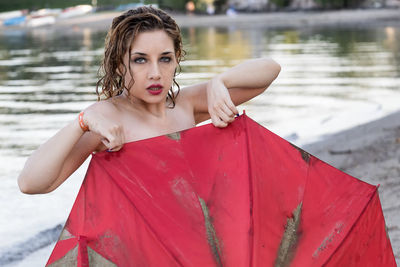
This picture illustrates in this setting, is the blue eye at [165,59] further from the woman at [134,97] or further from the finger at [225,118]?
the finger at [225,118]

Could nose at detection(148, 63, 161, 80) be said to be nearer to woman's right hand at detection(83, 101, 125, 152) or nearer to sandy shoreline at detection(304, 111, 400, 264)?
woman's right hand at detection(83, 101, 125, 152)

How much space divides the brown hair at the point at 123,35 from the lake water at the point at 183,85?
6.81 feet

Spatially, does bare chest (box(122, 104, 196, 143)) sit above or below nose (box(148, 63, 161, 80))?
below

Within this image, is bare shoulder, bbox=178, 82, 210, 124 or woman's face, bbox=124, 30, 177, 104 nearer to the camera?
woman's face, bbox=124, 30, 177, 104

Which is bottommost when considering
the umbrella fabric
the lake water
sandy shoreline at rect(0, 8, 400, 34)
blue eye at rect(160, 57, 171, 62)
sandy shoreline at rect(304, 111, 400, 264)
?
sandy shoreline at rect(0, 8, 400, 34)

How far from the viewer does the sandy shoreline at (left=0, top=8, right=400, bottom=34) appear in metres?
36.5

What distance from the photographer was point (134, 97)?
2764 mm

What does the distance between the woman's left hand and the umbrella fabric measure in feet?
0.13

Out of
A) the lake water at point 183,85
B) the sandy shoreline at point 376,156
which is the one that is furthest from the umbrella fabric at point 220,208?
the lake water at point 183,85

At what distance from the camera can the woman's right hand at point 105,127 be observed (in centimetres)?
234

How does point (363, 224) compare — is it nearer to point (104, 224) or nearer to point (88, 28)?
point (104, 224)

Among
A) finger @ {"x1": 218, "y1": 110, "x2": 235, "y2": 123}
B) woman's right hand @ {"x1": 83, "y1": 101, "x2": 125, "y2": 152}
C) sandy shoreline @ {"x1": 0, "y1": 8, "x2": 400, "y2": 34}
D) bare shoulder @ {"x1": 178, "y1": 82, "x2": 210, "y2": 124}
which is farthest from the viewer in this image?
sandy shoreline @ {"x1": 0, "y1": 8, "x2": 400, "y2": 34}

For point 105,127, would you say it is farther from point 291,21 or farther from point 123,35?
point 291,21

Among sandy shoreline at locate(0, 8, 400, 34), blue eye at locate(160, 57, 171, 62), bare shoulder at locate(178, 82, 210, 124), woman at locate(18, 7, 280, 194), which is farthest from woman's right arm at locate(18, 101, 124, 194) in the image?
sandy shoreline at locate(0, 8, 400, 34)
